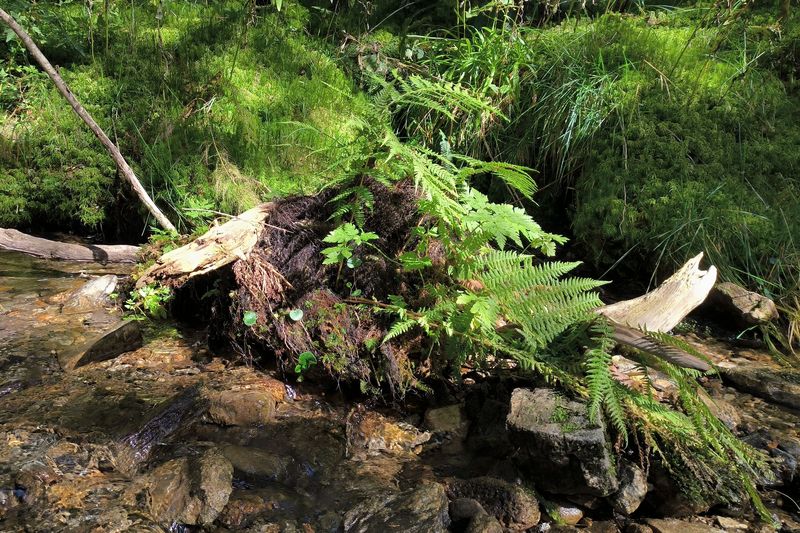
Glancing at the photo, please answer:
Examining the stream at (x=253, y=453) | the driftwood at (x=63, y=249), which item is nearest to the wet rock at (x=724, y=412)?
the stream at (x=253, y=453)

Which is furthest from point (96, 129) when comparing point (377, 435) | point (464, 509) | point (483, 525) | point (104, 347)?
point (483, 525)

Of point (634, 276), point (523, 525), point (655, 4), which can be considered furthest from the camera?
point (655, 4)

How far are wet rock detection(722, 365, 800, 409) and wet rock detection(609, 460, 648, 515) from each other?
1367 mm

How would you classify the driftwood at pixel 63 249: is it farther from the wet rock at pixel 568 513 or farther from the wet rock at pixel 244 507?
the wet rock at pixel 568 513

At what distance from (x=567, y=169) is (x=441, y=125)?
1247mm

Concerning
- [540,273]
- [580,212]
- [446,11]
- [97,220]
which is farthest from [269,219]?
[446,11]

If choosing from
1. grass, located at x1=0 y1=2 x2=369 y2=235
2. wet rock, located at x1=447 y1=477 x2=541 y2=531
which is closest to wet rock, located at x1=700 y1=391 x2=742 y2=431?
wet rock, located at x1=447 y1=477 x2=541 y2=531

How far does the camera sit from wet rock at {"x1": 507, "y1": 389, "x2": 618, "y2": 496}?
2.35m

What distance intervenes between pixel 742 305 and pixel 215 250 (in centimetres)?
369

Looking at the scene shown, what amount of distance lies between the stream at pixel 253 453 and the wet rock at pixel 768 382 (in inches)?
0.6

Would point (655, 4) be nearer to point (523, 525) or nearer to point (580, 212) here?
point (580, 212)

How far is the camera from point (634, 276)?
14.8ft

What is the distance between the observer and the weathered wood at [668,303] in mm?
3250

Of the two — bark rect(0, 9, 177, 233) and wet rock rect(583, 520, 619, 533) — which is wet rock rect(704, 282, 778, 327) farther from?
bark rect(0, 9, 177, 233)
